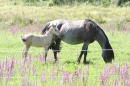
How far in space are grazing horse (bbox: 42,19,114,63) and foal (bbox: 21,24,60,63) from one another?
0.46 metres

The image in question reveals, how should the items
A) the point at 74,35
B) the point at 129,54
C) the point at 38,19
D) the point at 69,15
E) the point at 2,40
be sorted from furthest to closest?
the point at 69,15
the point at 38,19
the point at 2,40
the point at 129,54
the point at 74,35

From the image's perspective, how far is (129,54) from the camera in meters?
13.8

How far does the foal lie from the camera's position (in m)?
11.4

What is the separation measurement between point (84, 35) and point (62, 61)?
1.27 meters

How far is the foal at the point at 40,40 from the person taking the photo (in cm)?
1145

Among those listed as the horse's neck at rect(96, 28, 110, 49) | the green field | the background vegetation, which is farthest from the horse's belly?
the background vegetation

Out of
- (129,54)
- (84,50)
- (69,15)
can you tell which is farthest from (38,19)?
(84,50)

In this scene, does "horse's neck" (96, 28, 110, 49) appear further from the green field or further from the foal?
the foal

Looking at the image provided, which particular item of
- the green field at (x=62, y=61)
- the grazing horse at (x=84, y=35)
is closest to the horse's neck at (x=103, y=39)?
the grazing horse at (x=84, y=35)

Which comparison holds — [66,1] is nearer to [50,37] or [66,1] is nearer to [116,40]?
[116,40]

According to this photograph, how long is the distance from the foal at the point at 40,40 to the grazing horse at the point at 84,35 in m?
0.46

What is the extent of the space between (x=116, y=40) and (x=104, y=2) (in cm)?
2414

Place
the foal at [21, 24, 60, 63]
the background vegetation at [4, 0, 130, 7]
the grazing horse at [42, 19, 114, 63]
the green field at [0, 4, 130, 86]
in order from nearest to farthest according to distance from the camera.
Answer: the green field at [0, 4, 130, 86] < the foal at [21, 24, 60, 63] < the grazing horse at [42, 19, 114, 63] < the background vegetation at [4, 0, 130, 7]

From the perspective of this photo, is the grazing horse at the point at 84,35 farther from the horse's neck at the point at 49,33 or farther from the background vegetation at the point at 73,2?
the background vegetation at the point at 73,2
